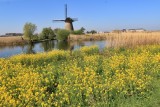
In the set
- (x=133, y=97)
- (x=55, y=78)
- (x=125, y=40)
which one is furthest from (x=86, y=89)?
(x=125, y=40)

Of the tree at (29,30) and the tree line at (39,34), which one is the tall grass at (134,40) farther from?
the tree at (29,30)

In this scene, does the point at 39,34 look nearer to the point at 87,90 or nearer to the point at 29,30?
the point at 29,30

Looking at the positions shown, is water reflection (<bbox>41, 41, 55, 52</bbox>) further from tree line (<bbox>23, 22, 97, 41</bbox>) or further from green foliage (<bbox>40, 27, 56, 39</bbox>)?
green foliage (<bbox>40, 27, 56, 39</bbox>)

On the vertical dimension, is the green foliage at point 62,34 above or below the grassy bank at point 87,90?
below

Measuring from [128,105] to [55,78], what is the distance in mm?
3872

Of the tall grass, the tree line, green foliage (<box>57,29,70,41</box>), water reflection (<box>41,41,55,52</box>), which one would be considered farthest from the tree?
the tall grass

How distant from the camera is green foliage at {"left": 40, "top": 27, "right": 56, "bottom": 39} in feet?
253

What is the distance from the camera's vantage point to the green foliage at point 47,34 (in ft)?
253

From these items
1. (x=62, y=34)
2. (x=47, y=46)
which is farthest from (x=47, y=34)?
(x=47, y=46)

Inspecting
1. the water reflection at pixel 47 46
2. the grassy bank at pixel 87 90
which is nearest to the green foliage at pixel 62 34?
the water reflection at pixel 47 46

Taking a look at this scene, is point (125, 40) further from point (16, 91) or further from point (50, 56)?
point (16, 91)

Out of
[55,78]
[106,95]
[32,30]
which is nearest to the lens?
[106,95]

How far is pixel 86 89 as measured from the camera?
8.50m

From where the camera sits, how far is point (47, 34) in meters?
79.3
